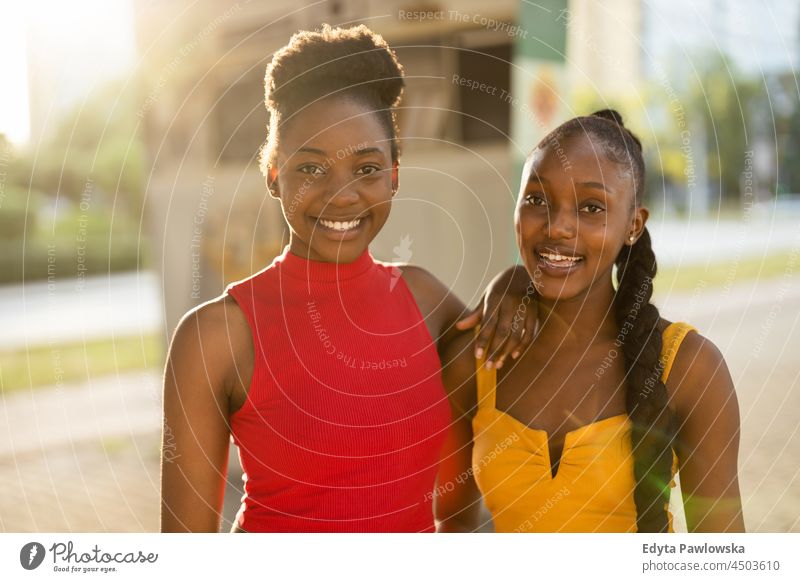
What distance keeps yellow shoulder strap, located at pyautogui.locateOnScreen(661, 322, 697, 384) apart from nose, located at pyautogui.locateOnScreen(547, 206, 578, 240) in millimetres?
225

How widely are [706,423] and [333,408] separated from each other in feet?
1.92

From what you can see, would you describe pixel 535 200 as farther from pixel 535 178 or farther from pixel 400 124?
pixel 400 124

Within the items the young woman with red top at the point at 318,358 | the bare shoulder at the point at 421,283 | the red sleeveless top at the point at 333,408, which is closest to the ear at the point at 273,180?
the young woman with red top at the point at 318,358

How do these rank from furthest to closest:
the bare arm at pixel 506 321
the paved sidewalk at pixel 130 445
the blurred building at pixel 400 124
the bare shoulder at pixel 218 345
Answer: the paved sidewalk at pixel 130 445 < the blurred building at pixel 400 124 < the bare arm at pixel 506 321 < the bare shoulder at pixel 218 345

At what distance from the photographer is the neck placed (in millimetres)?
1323

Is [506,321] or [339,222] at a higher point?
[339,222]

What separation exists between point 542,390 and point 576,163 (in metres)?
→ 0.38

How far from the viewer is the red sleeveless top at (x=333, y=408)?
4.05 ft

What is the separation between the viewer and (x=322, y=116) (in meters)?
1.18

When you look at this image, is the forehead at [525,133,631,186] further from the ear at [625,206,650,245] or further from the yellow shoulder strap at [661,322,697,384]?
the yellow shoulder strap at [661,322,697,384]

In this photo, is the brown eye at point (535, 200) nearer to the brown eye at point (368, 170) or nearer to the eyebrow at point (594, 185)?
the eyebrow at point (594, 185)

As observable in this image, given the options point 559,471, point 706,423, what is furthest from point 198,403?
point 706,423

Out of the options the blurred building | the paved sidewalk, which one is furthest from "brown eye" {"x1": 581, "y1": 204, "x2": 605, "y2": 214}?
the paved sidewalk

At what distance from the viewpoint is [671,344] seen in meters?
1.23
